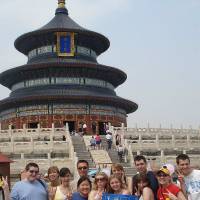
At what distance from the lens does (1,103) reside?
48.9 metres

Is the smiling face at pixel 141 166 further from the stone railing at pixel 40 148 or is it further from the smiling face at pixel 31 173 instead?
the stone railing at pixel 40 148

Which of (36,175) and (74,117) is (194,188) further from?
(74,117)

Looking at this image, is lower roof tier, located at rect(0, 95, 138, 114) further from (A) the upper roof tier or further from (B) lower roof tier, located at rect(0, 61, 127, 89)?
(A) the upper roof tier

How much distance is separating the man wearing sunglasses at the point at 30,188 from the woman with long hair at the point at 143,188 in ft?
5.23

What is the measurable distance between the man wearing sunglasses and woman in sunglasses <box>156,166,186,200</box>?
6.56 feet

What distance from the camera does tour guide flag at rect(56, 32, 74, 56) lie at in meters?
49.9

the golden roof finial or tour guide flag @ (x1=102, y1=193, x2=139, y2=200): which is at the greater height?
the golden roof finial

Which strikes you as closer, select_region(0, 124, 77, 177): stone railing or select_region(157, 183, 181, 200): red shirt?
select_region(157, 183, 181, 200): red shirt

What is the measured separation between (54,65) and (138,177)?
39848 mm

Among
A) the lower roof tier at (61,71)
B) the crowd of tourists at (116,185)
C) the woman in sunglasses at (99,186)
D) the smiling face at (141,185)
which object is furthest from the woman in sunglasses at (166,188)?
the lower roof tier at (61,71)

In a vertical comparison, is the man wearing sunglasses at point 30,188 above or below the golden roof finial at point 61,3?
below

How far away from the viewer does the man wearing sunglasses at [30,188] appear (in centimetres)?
848

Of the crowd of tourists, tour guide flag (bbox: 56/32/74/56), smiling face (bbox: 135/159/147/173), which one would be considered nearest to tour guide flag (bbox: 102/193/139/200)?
the crowd of tourists

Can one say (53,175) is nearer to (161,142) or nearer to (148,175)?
(148,175)
